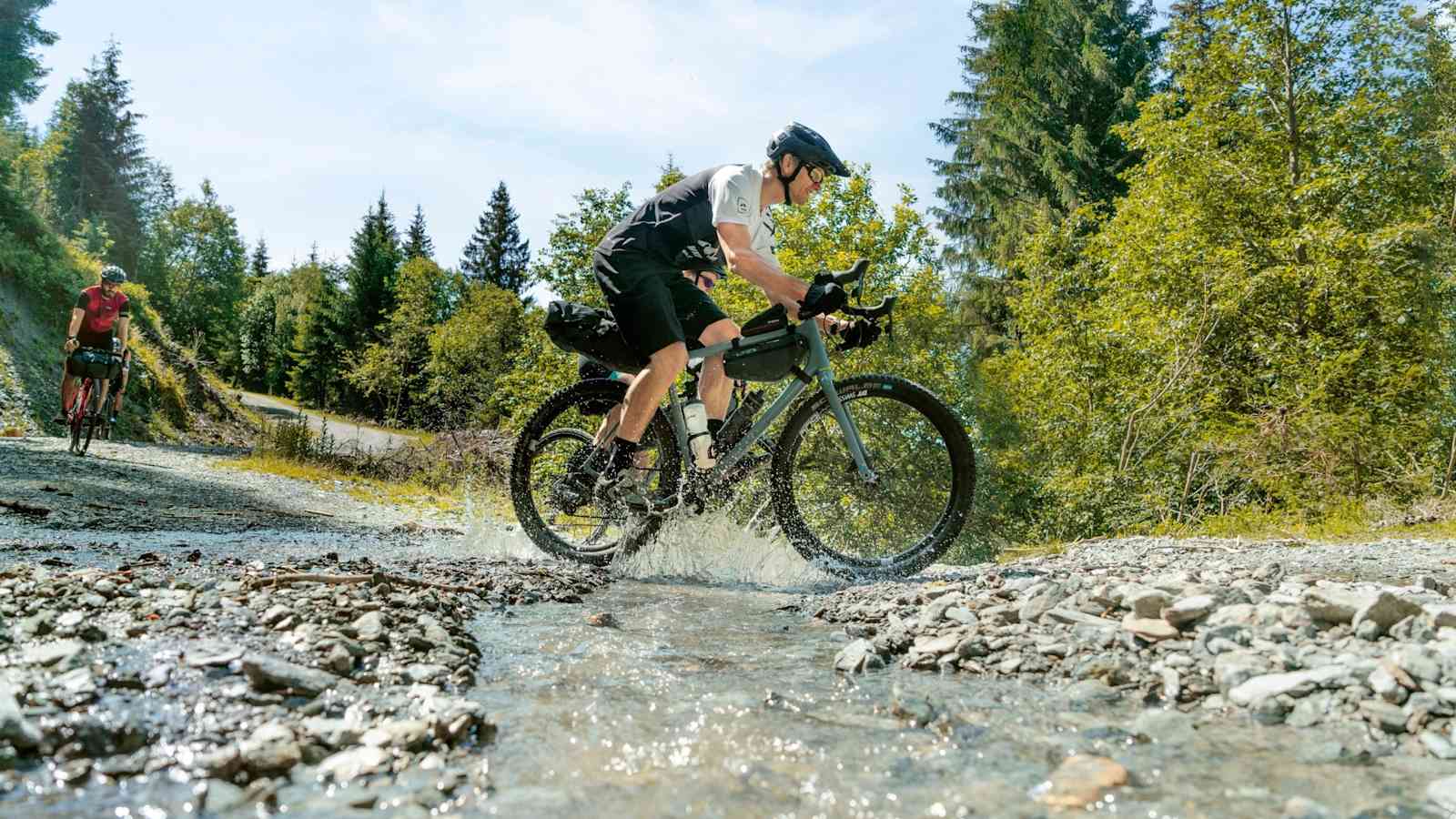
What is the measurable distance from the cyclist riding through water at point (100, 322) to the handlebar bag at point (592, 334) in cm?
907

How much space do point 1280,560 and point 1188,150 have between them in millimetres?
14718

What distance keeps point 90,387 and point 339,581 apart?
34.6ft

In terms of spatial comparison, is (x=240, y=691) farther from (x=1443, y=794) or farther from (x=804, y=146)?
(x=804, y=146)

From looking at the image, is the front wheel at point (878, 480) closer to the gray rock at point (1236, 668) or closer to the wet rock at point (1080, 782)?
the gray rock at point (1236, 668)

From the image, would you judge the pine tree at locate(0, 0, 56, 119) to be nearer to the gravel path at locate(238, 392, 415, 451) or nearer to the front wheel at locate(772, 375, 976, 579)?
the gravel path at locate(238, 392, 415, 451)

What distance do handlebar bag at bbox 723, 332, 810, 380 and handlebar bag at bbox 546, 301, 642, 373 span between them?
510mm

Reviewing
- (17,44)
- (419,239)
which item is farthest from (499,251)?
(17,44)

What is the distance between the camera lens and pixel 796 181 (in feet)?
14.4

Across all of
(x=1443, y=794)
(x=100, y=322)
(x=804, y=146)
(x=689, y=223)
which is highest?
(x=804, y=146)

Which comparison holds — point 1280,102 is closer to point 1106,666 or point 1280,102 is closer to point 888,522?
point 888,522

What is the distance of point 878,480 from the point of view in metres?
4.63

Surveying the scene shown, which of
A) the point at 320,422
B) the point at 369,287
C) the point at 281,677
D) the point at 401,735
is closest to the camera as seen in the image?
the point at 401,735

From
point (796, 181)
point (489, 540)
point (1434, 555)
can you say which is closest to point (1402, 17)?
point (1434, 555)

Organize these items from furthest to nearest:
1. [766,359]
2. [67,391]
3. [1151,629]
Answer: [67,391]
[766,359]
[1151,629]
